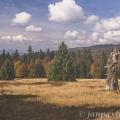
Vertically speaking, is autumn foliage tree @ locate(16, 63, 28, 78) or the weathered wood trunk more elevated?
the weathered wood trunk

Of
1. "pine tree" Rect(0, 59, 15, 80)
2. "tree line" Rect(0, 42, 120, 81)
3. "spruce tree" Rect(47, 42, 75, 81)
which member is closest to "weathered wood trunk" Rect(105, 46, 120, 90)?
"tree line" Rect(0, 42, 120, 81)

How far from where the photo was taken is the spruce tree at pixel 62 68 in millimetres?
54844

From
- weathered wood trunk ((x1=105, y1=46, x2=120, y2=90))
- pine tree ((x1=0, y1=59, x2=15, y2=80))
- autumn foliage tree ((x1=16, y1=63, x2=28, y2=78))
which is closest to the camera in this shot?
weathered wood trunk ((x1=105, y1=46, x2=120, y2=90))

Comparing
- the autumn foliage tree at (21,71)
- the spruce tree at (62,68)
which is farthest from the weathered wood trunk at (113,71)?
the autumn foliage tree at (21,71)

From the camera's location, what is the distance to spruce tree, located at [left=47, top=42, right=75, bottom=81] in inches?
2159

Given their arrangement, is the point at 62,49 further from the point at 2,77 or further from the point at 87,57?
the point at 87,57

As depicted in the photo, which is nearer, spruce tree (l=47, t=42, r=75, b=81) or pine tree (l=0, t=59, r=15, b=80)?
spruce tree (l=47, t=42, r=75, b=81)

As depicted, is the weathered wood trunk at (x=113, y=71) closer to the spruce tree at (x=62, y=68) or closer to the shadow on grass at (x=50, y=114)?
the shadow on grass at (x=50, y=114)

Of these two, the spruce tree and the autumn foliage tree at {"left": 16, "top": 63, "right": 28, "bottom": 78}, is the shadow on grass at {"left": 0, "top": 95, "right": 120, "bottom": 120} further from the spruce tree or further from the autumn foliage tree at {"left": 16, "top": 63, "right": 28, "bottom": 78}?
the autumn foliage tree at {"left": 16, "top": 63, "right": 28, "bottom": 78}

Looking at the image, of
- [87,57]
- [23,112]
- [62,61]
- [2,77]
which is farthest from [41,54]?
[23,112]

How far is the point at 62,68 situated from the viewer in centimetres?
5594

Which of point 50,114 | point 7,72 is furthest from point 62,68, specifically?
point 50,114

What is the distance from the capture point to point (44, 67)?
345 feet

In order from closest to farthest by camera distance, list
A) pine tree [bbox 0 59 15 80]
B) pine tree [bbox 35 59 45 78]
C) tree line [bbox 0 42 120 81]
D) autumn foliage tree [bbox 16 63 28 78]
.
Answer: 1. tree line [bbox 0 42 120 81]
2. pine tree [bbox 0 59 15 80]
3. autumn foliage tree [bbox 16 63 28 78]
4. pine tree [bbox 35 59 45 78]
